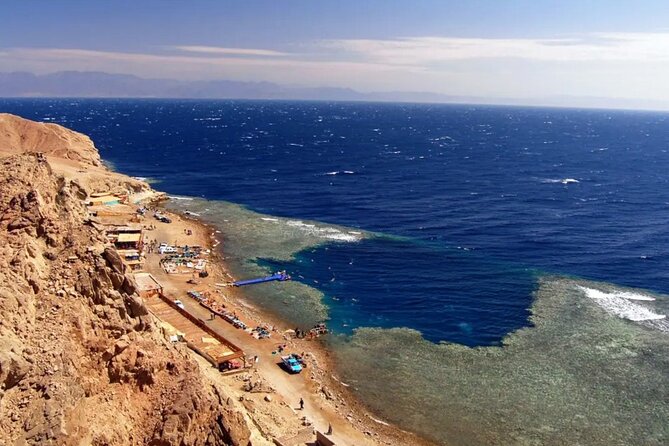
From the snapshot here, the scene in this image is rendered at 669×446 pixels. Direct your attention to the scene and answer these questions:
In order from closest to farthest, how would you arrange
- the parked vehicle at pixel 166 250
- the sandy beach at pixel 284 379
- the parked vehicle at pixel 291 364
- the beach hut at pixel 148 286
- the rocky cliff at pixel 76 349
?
the rocky cliff at pixel 76 349
the sandy beach at pixel 284 379
the parked vehicle at pixel 291 364
the beach hut at pixel 148 286
the parked vehicle at pixel 166 250

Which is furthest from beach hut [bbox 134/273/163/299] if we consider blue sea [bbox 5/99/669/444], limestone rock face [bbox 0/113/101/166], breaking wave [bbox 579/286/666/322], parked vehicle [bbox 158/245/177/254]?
limestone rock face [bbox 0/113/101/166]

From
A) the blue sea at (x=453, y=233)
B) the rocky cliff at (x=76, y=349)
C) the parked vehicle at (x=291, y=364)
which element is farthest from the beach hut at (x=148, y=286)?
the rocky cliff at (x=76, y=349)

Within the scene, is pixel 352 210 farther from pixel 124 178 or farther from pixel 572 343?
pixel 572 343

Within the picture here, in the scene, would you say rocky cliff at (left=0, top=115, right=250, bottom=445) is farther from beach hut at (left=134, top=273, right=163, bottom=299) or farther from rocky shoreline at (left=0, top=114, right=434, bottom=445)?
beach hut at (left=134, top=273, right=163, bottom=299)

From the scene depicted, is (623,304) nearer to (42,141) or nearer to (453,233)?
(453,233)

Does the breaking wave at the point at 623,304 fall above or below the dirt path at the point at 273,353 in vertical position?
above

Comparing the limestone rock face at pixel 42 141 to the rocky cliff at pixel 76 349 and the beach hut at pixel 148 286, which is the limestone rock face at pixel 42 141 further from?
the rocky cliff at pixel 76 349

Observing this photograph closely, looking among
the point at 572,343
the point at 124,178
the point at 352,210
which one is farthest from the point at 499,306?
the point at 124,178
